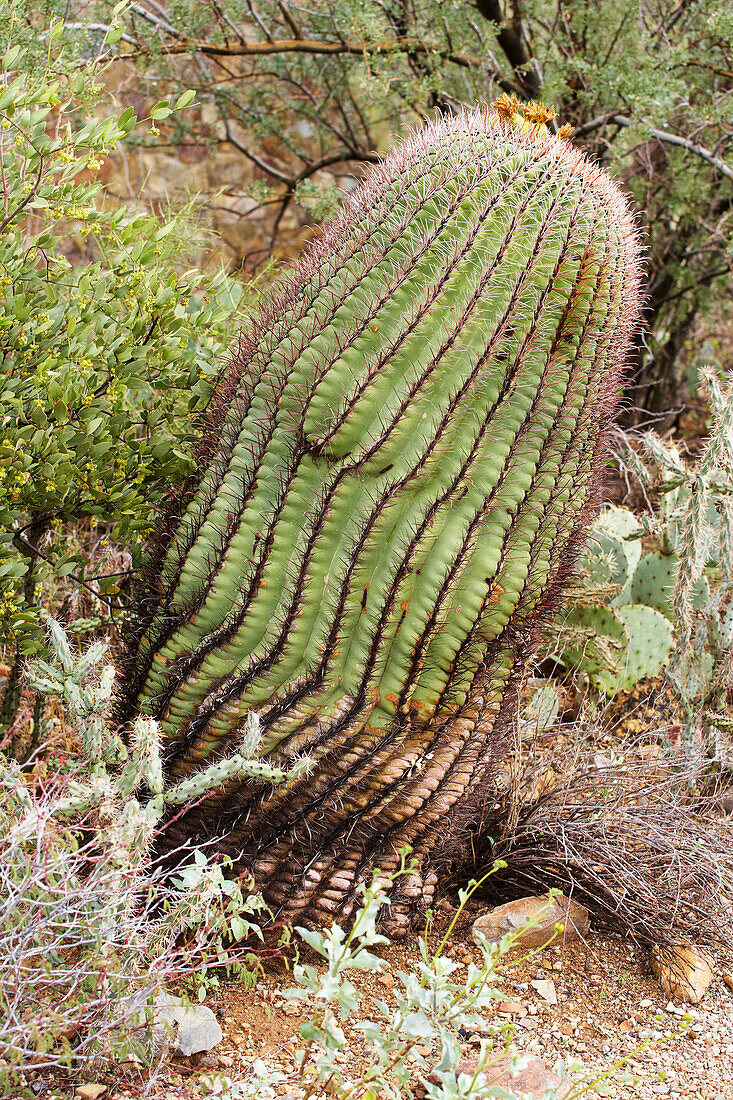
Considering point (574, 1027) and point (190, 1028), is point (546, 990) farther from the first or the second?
point (190, 1028)

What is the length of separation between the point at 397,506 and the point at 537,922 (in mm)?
1018

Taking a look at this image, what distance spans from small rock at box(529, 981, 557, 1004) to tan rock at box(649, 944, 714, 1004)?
0.88 feet

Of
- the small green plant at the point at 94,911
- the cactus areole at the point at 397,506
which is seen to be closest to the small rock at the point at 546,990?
the cactus areole at the point at 397,506

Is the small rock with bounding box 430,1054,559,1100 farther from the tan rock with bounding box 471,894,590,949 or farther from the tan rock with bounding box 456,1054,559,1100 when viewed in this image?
the tan rock with bounding box 471,894,590,949

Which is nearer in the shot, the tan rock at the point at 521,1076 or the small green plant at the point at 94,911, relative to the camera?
the small green plant at the point at 94,911

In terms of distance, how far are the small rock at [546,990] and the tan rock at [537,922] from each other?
91 mm

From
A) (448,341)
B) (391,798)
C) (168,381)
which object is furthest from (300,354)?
(391,798)

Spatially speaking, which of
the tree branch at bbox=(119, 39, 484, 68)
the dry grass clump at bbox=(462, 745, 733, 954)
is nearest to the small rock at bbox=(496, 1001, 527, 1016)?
the dry grass clump at bbox=(462, 745, 733, 954)

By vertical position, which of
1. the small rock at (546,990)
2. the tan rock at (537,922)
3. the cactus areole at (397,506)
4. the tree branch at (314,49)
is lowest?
the small rock at (546,990)

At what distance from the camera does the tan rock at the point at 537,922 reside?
2234mm

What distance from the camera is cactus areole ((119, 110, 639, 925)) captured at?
76.1 inches

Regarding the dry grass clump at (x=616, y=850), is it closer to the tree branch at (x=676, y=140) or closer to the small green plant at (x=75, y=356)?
the small green plant at (x=75, y=356)

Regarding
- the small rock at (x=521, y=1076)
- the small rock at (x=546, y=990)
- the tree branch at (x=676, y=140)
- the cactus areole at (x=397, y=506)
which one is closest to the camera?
the small rock at (x=521, y=1076)

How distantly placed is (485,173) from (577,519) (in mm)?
Result: 735
